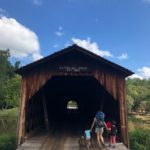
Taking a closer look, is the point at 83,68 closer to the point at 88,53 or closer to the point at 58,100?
the point at 88,53

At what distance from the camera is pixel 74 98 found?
89.7 ft

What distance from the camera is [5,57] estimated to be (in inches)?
2785

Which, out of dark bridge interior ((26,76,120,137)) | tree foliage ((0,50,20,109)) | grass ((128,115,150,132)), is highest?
tree foliage ((0,50,20,109))

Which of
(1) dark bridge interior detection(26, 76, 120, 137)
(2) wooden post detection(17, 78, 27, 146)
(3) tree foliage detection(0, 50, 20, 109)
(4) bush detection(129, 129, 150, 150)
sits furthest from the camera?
(3) tree foliage detection(0, 50, 20, 109)

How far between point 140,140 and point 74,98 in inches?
471

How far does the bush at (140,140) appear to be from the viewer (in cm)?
1527

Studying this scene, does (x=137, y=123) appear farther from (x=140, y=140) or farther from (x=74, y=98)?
(x=140, y=140)

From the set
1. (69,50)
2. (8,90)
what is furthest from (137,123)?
(8,90)

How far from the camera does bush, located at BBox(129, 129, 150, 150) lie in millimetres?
15275

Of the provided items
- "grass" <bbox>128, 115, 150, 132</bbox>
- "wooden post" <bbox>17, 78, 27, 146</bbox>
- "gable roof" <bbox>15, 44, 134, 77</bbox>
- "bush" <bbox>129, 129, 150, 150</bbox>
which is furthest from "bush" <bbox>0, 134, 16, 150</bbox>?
"grass" <bbox>128, 115, 150, 132</bbox>

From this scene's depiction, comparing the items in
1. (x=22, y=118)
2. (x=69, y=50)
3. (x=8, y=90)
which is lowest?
(x=22, y=118)

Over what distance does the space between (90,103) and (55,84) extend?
633cm

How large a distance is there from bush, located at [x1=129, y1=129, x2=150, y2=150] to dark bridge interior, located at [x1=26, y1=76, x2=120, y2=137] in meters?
1.95

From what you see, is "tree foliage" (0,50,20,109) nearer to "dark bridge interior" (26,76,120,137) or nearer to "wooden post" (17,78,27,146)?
"dark bridge interior" (26,76,120,137)
